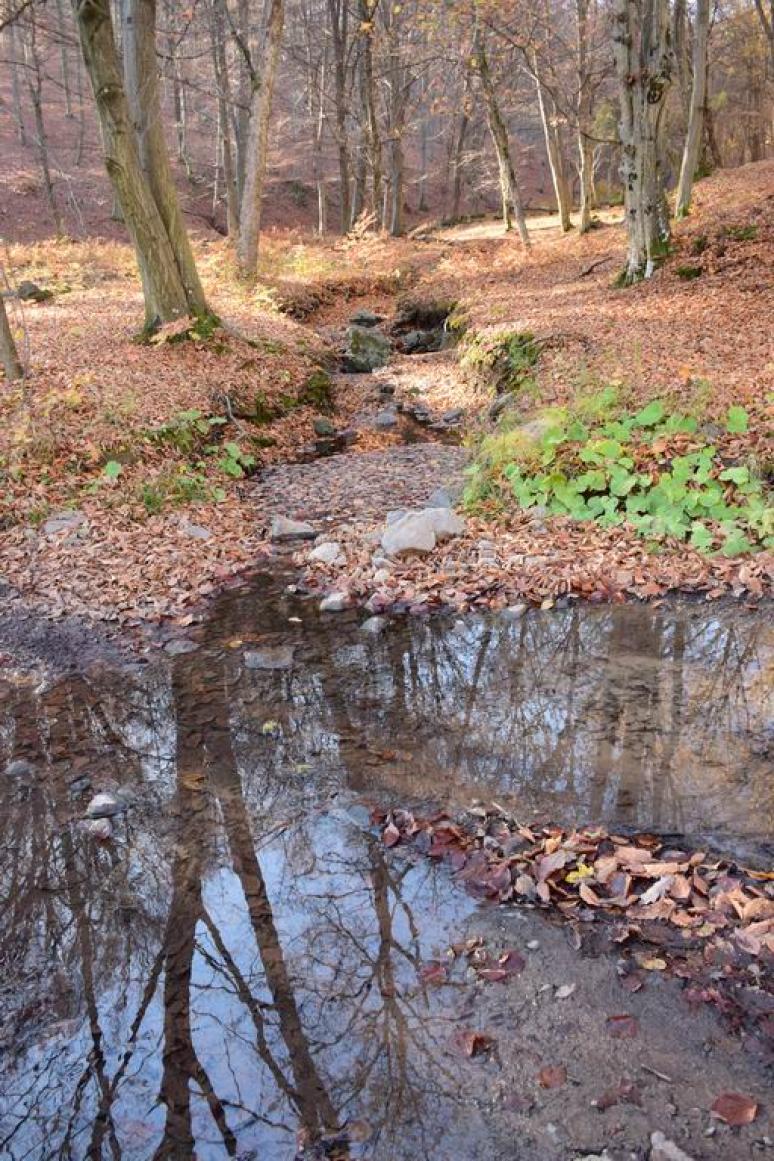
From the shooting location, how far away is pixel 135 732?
16.0 feet

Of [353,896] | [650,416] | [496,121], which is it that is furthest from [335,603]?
[496,121]

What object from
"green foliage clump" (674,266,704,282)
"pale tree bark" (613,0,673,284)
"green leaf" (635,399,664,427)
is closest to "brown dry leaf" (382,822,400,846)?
"green leaf" (635,399,664,427)

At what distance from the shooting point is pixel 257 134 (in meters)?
16.7

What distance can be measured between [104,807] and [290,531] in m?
4.10

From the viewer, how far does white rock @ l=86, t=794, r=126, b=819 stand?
4090 millimetres

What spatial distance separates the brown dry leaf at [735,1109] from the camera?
7.73 ft

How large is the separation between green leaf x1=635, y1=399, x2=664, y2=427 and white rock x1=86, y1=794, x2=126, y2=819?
5.80 m

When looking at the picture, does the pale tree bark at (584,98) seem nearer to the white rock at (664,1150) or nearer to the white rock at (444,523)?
the white rock at (444,523)

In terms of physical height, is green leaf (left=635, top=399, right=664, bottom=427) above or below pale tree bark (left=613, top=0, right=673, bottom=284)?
below

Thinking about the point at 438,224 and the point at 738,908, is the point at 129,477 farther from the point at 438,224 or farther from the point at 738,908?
the point at 438,224

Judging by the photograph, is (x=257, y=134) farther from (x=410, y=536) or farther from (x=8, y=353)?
(x=410, y=536)

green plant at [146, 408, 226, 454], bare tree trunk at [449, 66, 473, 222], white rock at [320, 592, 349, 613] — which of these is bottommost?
white rock at [320, 592, 349, 613]

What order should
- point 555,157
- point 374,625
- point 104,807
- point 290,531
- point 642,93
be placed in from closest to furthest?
point 104,807 → point 374,625 → point 290,531 → point 642,93 → point 555,157

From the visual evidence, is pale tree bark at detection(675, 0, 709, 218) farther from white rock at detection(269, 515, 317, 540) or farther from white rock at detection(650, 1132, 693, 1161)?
white rock at detection(650, 1132, 693, 1161)
